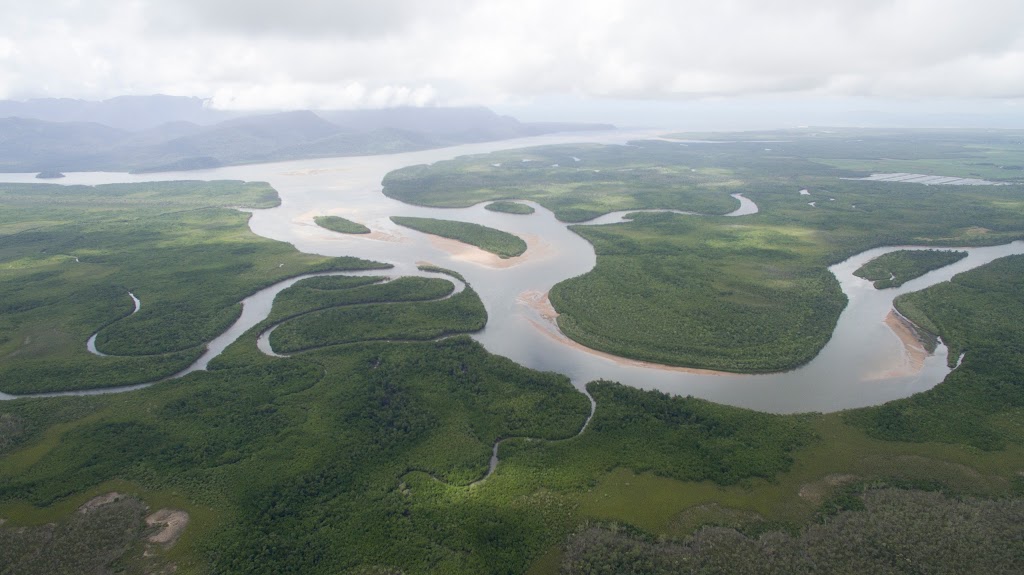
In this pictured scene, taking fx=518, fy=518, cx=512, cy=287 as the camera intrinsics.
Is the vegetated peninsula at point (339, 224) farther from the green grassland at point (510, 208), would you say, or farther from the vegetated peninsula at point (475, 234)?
the green grassland at point (510, 208)

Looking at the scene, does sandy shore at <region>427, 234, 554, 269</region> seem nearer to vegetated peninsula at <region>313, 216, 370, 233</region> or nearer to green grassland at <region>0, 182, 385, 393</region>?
vegetated peninsula at <region>313, 216, 370, 233</region>

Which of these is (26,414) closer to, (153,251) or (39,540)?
(39,540)

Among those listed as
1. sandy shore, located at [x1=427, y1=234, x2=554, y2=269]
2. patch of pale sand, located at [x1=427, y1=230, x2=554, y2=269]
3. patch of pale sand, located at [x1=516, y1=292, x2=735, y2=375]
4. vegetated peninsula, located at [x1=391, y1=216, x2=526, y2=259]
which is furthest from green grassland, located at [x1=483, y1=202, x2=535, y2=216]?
patch of pale sand, located at [x1=516, y1=292, x2=735, y2=375]

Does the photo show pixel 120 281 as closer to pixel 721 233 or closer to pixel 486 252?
pixel 486 252

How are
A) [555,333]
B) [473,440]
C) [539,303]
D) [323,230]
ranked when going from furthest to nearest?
[323,230] < [539,303] < [555,333] < [473,440]

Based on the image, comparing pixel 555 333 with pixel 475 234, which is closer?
pixel 555 333

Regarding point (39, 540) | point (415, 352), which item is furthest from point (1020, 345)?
point (39, 540)

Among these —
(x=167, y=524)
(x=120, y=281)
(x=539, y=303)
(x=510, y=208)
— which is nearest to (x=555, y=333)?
Result: (x=539, y=303)
